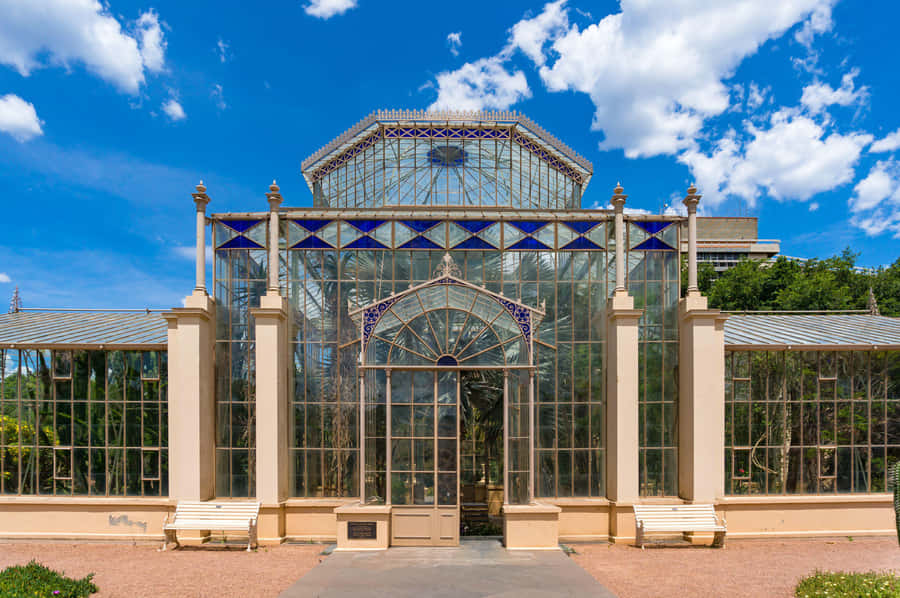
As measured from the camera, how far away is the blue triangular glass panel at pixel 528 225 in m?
15.9

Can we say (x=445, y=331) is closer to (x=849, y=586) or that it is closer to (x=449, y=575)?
(x=449, y=575)

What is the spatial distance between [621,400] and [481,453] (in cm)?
396

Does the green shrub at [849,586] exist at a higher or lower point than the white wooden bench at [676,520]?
higher

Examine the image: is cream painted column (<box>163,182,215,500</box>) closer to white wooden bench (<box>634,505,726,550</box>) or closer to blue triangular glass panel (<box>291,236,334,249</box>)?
blue triangular glass panel (<box>291,236,334,249</box>)

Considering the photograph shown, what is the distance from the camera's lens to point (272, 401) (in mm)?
14867

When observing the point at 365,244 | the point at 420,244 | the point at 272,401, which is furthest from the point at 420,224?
the point at 272,401

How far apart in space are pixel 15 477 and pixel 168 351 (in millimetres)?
5584

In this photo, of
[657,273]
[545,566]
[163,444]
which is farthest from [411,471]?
[657,273]

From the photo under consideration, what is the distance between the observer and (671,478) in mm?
15500

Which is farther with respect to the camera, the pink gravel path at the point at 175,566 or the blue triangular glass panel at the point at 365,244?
the blue triangular glass panel at the point at 365,244

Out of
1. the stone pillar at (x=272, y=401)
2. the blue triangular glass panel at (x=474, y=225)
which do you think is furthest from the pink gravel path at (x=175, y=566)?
the blue triangular glass panel at (x=474, y=225)

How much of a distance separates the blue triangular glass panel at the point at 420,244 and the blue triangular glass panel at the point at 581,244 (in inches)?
144

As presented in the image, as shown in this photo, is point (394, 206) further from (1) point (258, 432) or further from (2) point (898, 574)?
(2) point (898, 574)

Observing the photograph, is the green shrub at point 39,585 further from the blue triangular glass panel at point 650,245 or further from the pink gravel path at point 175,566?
the blue triangular glass panel at point 650,245
